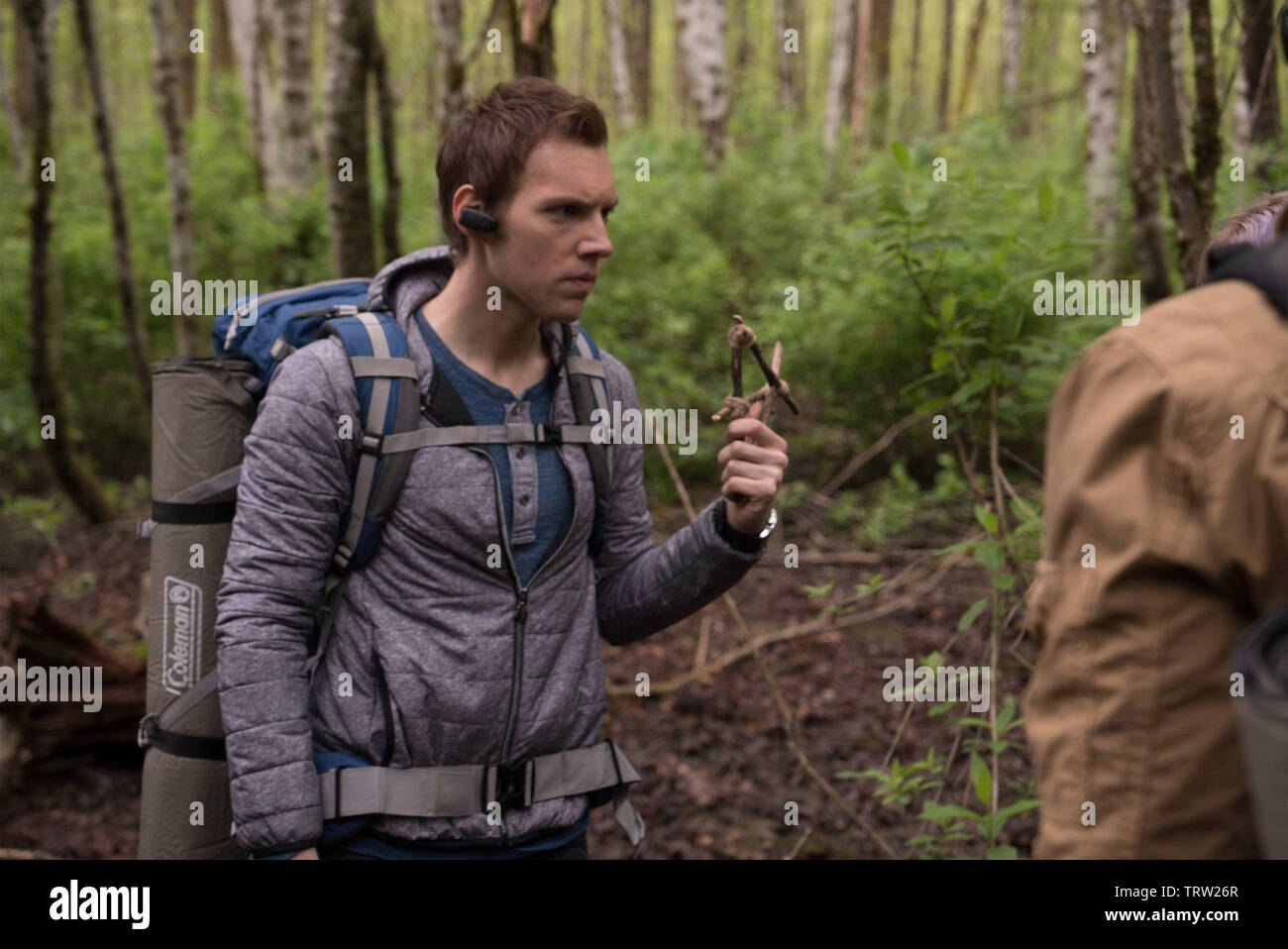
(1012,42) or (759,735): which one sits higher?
(1012,42)

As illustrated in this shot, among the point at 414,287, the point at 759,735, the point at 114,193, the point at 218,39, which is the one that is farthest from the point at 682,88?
the point at 414,287

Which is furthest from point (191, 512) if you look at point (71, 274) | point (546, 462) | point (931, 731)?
point (71, 274)

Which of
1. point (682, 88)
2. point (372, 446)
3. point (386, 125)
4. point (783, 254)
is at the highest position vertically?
point (682, 88)

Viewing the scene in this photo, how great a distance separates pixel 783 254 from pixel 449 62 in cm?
459

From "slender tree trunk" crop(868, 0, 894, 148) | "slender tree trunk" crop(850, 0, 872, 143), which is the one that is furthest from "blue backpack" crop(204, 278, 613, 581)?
"slender tree trunk" crop(850, 0, 872, 143)

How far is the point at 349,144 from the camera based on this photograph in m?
6.09

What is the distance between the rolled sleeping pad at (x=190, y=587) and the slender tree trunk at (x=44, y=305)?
513 cm

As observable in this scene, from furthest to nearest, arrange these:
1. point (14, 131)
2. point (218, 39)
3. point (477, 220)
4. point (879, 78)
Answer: point (218, 39) < point (879, 78) < point (14, 131) < point (477, 220)

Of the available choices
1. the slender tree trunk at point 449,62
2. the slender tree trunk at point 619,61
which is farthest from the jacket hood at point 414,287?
the slender tree trunk at point 619,61

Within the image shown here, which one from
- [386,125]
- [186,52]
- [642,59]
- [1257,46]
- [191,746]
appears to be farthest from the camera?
[642,59]

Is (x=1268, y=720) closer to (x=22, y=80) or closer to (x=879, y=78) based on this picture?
(x=22, y=80)

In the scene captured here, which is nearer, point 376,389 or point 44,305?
point 376,389
